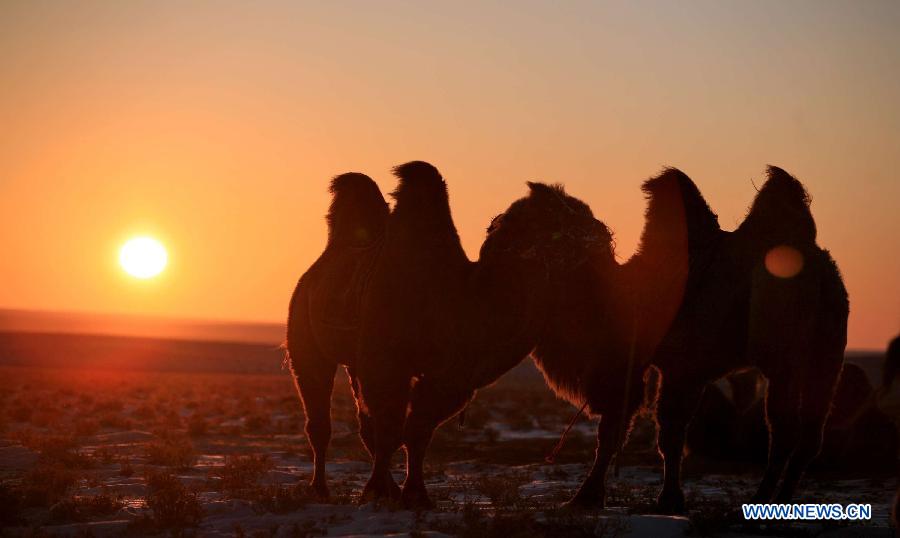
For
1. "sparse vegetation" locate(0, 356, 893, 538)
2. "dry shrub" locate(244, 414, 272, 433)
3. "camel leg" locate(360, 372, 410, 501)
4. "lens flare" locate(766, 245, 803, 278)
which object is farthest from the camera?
"dry shrub" locate(244, 414, 272, 433)

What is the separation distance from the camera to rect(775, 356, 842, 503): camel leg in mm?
9227

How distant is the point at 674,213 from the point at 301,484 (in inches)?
206

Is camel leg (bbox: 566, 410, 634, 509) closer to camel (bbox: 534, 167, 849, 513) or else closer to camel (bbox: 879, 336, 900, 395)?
camel (bbox: 534, 167, 849, 513)

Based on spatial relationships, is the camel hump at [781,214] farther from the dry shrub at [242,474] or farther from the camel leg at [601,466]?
the dry shrub at [242,474]

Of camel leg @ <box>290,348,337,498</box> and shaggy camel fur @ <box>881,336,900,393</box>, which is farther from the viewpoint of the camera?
camel leg @ <box>290,348,337,498</box>

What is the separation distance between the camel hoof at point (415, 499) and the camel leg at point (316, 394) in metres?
1.85

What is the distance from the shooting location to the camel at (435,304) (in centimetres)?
885

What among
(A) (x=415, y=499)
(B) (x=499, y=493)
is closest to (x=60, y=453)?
(B) (x=499, y=493)

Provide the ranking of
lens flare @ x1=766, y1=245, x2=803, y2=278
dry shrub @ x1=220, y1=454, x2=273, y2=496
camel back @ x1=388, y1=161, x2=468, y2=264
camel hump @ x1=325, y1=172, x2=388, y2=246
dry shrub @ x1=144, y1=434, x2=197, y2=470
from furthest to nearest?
dry shrub @ x1=144, y1=434, x2=197, y2=470 → dry shrub @ x1=220, y1=454, x2=273, y2=496 → camel hump @ x1=325, y1=172, x2=388, y2=246 → camel back @ x1=388, y1=161, x2=468, y2=264 → lens flare @ x1=766, y1=245, x2=803, y2=278

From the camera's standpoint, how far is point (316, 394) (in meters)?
10.9

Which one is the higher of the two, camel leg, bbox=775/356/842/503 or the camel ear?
the camel ear

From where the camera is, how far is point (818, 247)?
9.65 metres

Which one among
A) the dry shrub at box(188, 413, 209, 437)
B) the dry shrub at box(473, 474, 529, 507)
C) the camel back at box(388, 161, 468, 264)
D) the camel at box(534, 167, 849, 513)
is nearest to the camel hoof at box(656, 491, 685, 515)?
the camel at box(534, 167, 849, 513)

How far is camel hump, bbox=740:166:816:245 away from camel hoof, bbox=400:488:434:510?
423cm
